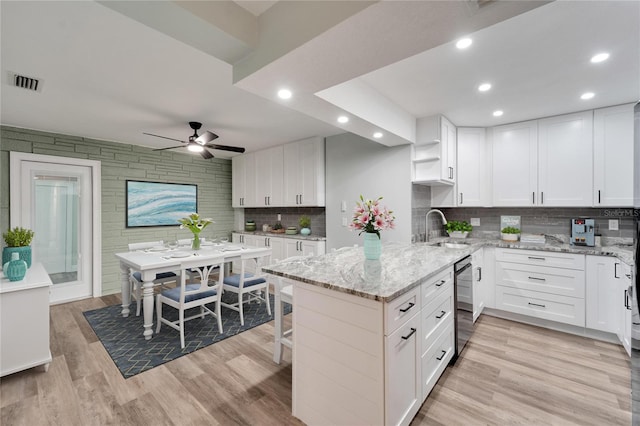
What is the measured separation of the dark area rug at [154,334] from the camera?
7.88 feet

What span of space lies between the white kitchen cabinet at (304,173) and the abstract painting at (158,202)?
2039 millimetres

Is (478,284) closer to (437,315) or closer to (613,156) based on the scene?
(437,315)

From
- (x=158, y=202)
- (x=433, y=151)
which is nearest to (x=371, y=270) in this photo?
(x=433, y=151)

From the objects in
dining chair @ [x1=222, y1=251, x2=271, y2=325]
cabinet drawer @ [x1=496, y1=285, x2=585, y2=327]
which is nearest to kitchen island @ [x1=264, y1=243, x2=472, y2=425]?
dining chair @ [x1=222, y1=251, x2=271, y2=325]

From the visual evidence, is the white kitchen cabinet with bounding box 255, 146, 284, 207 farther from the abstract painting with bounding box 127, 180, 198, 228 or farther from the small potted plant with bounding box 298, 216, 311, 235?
the abstract painting with bounding box 127, 180, 198, 228

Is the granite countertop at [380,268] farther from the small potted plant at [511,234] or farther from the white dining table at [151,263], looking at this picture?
the white dining table at [151,263]

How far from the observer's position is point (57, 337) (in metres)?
2.82

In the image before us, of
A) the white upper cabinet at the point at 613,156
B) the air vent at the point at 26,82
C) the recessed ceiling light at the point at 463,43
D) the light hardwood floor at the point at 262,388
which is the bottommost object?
the light hardwood floor at the point at 262,388

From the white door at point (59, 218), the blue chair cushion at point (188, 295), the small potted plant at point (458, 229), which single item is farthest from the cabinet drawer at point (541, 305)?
the white door at point (59, 218)

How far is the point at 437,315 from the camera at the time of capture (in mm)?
1965

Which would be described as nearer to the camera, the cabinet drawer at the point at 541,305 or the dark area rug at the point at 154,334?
the dark area rug at the point at 154,334

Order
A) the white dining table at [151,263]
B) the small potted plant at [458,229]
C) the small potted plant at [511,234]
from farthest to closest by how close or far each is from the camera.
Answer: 1. the small potted plant at [458,229]
2. the small potted plant at [511,234]
3. the white dining table at [151,263]

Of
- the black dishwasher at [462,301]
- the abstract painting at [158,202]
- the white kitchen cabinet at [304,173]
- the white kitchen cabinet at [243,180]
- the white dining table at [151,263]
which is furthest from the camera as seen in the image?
the white kitchen cabinet at [243,180]

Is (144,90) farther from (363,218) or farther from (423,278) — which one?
(423,278)
